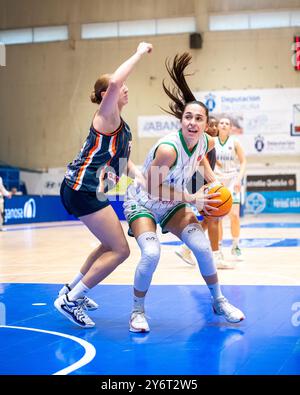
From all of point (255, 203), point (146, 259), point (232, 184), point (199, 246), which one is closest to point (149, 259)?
point (146, 259)

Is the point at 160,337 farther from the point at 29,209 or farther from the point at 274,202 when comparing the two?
the point at 274,202

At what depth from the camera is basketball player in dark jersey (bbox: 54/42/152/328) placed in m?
4.65

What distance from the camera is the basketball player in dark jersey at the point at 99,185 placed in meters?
4.65

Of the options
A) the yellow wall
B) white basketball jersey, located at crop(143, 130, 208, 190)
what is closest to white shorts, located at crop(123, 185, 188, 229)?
white basketball jersey, located at crop(143, 130, 208, 190)

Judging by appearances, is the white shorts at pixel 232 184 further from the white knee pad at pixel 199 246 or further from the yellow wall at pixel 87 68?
the yellow wall at pixel 87 68

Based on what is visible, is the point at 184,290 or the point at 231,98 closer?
the point at 184,290

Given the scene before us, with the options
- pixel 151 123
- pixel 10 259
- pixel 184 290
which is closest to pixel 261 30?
pixel 151 123

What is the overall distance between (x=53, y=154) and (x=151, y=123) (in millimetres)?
4808

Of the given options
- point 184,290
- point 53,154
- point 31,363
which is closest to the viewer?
point 31,363

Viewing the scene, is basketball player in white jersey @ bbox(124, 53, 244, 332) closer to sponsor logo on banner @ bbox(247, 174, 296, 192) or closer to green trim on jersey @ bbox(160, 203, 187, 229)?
green trim on jersey @ bbox(160, 203, 187, 229)

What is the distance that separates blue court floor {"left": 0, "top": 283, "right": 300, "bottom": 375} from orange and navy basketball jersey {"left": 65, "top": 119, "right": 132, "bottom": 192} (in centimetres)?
111

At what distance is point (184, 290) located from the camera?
261 inches

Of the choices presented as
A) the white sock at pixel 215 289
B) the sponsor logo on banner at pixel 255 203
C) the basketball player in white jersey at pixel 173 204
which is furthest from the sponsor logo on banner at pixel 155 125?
the white sock at pixel 215 289

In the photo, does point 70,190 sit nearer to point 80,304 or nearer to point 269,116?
point 80,304
